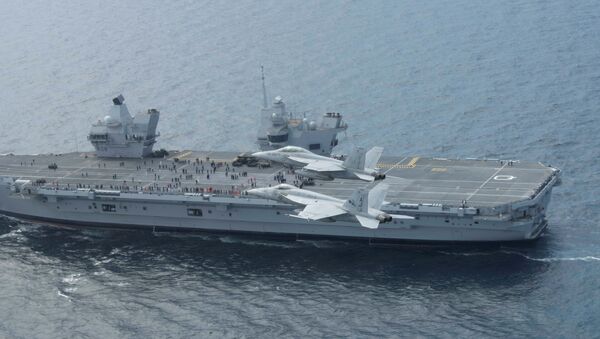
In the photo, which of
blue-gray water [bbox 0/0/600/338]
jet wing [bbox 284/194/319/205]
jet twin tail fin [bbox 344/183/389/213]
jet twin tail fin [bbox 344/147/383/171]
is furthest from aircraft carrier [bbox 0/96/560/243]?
jet twin tail fin [bbox 344/147/383/171]

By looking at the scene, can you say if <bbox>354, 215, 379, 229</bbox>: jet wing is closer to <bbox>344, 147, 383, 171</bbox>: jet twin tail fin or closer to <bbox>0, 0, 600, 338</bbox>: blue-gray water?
<bbox>0, 0, 600, 338</bbox>: blue-gray water

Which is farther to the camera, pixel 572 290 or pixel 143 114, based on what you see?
pixel 143 114

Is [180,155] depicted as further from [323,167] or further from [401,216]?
[401,216]

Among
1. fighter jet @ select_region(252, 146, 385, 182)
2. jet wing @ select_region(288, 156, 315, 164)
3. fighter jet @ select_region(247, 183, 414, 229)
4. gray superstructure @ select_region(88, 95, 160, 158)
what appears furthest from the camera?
gray superstructure @ select_region(88, 95, 160, 158)

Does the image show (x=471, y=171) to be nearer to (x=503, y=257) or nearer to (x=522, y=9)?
(x=503, y=257)

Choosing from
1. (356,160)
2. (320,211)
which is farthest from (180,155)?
(320,211)

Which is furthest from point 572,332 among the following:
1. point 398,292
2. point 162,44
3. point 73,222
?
point 162,44
